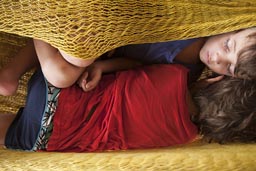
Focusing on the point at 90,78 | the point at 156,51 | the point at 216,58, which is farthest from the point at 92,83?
the point at 216,58

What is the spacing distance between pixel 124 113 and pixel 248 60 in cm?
30

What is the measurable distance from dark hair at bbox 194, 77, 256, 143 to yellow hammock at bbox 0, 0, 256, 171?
69 mm

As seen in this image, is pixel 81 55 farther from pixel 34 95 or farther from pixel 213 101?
pixel 213 101

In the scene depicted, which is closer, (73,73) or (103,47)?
(103,47)

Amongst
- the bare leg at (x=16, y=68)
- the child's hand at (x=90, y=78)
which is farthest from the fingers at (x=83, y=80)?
the bare leg at (x=16, y=68)

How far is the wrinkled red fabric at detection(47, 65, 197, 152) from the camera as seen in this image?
983 millimetres

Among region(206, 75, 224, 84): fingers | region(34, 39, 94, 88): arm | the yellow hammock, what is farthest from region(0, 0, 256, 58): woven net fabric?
region(206, 75, 224, 84): fingers

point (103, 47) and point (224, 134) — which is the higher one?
point (103, 47)

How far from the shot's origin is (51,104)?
96 cm

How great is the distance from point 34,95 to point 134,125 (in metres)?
0.24

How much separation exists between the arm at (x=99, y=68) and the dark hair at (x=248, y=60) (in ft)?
0.87

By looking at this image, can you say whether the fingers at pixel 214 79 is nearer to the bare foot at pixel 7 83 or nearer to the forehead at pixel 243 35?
the forehead at pixel 243 35

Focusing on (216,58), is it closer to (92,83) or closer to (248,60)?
(248,60)

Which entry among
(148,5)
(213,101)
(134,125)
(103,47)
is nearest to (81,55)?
(103,47)
